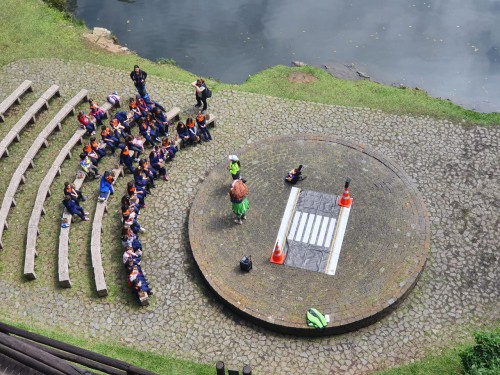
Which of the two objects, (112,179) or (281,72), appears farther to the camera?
(281,72)

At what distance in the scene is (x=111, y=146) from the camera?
23969mm

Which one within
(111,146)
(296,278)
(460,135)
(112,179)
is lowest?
(296,278)

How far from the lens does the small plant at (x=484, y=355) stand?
15868 millimetres

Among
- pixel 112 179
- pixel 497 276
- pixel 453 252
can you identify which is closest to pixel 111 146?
pixel 112 179

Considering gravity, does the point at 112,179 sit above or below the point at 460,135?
below

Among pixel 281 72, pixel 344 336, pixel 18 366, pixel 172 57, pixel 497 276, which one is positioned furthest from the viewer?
pixel 172 57

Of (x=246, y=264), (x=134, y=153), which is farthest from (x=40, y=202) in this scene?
(x=246, y=264)

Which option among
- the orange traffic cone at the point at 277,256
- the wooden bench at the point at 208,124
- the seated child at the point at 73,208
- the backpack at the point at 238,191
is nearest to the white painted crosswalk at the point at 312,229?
the orange traffic cone at the point at 277,256

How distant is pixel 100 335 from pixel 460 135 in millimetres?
17190

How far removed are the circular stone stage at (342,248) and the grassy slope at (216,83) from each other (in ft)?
11.9

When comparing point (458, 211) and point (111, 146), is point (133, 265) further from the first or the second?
point (458, 211)

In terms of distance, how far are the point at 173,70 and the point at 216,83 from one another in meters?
2.63

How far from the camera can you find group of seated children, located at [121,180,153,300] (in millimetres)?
19141

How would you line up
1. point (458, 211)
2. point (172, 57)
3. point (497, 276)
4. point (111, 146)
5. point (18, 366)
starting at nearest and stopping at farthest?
1. point (18, 366)
2. point (497, 276)
3. point (458, 211)
4. point (111, 146)
5. point (172, 57)
